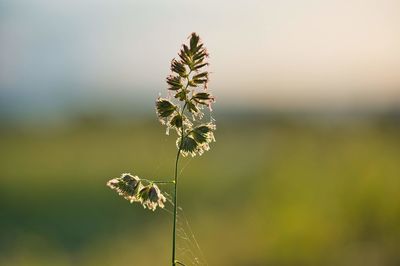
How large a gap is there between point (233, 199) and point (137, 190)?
18.0 meters

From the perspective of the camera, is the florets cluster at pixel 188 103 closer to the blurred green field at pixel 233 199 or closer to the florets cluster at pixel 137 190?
the florets cluster at pixel 137 190

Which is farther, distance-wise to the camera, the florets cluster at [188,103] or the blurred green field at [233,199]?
the blurred green field at [233,199]

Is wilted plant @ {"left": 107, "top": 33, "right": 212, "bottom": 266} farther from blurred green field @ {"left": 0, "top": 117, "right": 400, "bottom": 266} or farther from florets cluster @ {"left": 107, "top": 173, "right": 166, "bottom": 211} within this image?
blurred green field @ {"left": 0, "top": 117, "right": 400, "bottom": 266}

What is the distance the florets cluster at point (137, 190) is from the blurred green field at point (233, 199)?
398 inches

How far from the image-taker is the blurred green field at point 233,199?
1556cm

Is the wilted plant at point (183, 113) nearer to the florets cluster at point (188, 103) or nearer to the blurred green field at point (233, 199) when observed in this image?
the florets cluster at point (188, 103)

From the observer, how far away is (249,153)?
23.7m

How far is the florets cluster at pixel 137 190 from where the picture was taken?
88.4 inches

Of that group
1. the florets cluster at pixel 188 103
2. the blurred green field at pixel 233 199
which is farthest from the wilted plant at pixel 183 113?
the blurred green field at pixel 233 199

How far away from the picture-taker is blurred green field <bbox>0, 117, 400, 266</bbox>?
15.6 m

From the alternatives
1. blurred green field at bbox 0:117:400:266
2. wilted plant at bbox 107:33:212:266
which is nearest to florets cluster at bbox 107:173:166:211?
wilted plant at bbox 107:33:212:266

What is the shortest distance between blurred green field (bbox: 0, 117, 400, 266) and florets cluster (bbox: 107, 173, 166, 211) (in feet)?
33.2

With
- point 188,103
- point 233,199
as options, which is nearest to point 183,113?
point 188,103

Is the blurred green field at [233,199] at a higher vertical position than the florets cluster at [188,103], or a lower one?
lower
